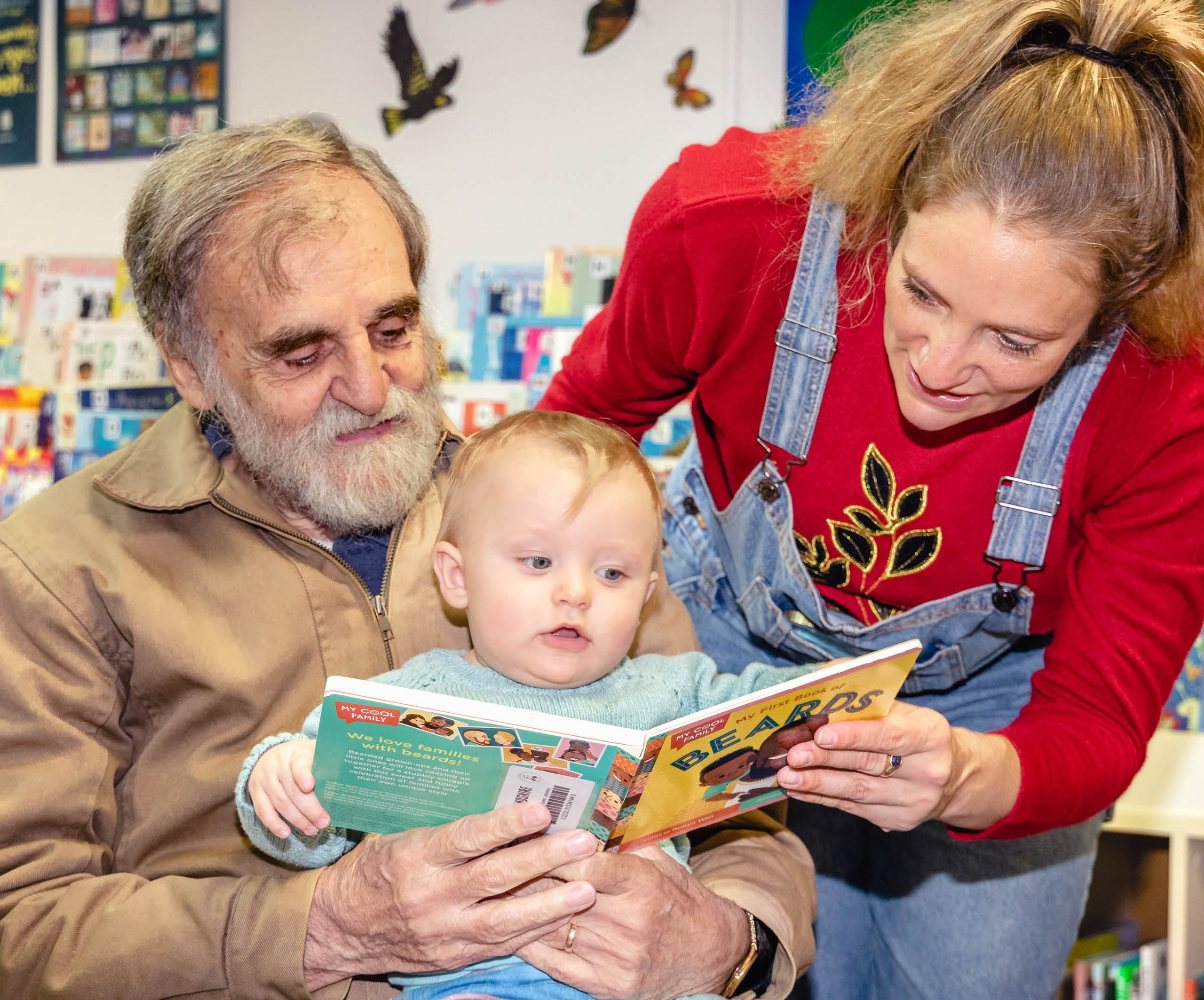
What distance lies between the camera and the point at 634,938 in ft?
4.55

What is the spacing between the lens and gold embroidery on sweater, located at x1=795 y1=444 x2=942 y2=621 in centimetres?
170

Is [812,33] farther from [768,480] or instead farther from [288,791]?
[288,791]

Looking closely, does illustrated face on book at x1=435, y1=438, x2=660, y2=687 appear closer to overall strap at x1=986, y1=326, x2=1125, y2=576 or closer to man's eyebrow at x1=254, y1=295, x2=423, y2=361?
man's eyebrow at x1=254, y1=295, x2=423, y2=361

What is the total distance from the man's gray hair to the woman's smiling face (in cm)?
85

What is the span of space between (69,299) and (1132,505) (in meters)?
3.64

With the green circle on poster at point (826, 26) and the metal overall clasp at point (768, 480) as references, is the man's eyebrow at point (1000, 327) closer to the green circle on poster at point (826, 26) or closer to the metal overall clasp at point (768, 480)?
the metal overall clasp at point (768, 480)

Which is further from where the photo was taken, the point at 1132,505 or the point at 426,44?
the point at 426,44

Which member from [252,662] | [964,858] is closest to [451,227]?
[252,662]

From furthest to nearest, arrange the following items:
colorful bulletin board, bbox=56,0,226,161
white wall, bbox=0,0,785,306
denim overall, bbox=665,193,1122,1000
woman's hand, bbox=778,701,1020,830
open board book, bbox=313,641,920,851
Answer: colorful bulletin board, bbox=56,0,226,161 < white wall, bbox=0,0,785,306 < denim overall, bbox=665,193,1122,1000 < woman's hand, bbox=778,701,1020,830 < open board book, bbox=313,641,920,851

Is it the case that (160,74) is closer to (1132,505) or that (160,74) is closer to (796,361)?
(796,361)

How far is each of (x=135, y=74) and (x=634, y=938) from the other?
11.7 ft

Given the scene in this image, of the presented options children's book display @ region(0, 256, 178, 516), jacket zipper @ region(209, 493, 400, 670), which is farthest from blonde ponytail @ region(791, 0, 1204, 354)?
children's book display @ region(0, 256, 178, 516)

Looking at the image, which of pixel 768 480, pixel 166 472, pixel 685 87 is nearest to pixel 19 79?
pixel 685 87

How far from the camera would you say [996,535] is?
166cm
